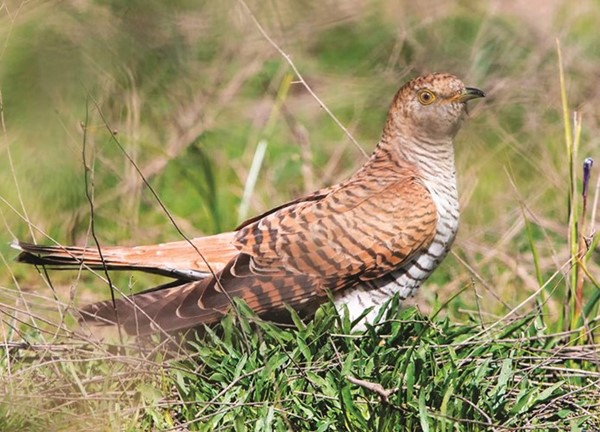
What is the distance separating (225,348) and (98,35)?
1817mm

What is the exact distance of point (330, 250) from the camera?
14.5 ft

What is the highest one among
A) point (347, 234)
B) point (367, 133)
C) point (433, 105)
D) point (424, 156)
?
point (433, 105)

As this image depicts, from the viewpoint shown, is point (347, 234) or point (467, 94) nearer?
point (347, 234)

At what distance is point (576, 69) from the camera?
292 inches

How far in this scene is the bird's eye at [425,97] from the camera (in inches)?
187

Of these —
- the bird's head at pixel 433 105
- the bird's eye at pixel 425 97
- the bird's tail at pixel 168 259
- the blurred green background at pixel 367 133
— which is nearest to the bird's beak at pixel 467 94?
the bird's head at pixel 433 105

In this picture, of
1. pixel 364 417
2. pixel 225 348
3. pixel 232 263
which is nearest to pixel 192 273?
pixel 232 263

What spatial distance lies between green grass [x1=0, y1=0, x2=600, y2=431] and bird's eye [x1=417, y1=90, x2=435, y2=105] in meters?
0.56

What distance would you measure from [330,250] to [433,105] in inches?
Answer: 33.2

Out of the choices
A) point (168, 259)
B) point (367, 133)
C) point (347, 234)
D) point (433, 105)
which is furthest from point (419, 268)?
point (367, 133)

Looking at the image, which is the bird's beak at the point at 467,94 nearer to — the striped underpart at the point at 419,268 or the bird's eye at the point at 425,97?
the bird's eye at the point at 425,97

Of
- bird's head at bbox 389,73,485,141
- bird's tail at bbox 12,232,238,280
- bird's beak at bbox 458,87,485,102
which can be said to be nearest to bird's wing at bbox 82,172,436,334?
bird's tail at bbox 12,232,238,280

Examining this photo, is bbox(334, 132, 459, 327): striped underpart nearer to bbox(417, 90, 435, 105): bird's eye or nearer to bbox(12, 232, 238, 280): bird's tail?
bbox(417, 90, 435, 105): bird's eye

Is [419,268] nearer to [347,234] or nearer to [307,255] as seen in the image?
[347,234]
